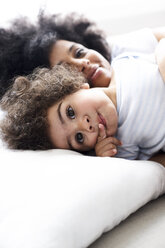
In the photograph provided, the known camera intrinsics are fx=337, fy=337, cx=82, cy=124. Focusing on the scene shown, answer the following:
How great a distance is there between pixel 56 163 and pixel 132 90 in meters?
0.37

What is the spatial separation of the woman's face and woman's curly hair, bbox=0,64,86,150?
197 millimetres

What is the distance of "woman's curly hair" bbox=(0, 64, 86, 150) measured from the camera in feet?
3.35

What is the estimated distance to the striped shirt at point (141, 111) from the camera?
100 cm

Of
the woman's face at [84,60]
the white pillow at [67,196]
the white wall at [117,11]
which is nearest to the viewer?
the white pillow at [67,196]

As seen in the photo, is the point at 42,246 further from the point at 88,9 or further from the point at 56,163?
the point at 88,9

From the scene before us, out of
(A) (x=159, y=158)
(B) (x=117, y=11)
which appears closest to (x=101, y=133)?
(A) (x=159, y=158)

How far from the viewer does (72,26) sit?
172cm

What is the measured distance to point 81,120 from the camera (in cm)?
101

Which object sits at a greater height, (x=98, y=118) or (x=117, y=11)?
(x=117, y=11)

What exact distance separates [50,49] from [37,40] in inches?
3.0

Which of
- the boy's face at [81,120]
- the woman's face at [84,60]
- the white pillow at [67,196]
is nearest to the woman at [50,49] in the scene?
the woman's face at [84,60]

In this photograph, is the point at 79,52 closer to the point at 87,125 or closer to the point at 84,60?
the point at 84,60

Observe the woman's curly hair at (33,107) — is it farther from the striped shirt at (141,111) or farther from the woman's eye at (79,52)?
the woman's eye at (79,52)

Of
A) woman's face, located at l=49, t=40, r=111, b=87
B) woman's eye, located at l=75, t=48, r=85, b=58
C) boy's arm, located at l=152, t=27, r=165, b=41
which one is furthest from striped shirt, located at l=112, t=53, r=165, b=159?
boy's arm, located at l=152, t=27, r=165, b=41
